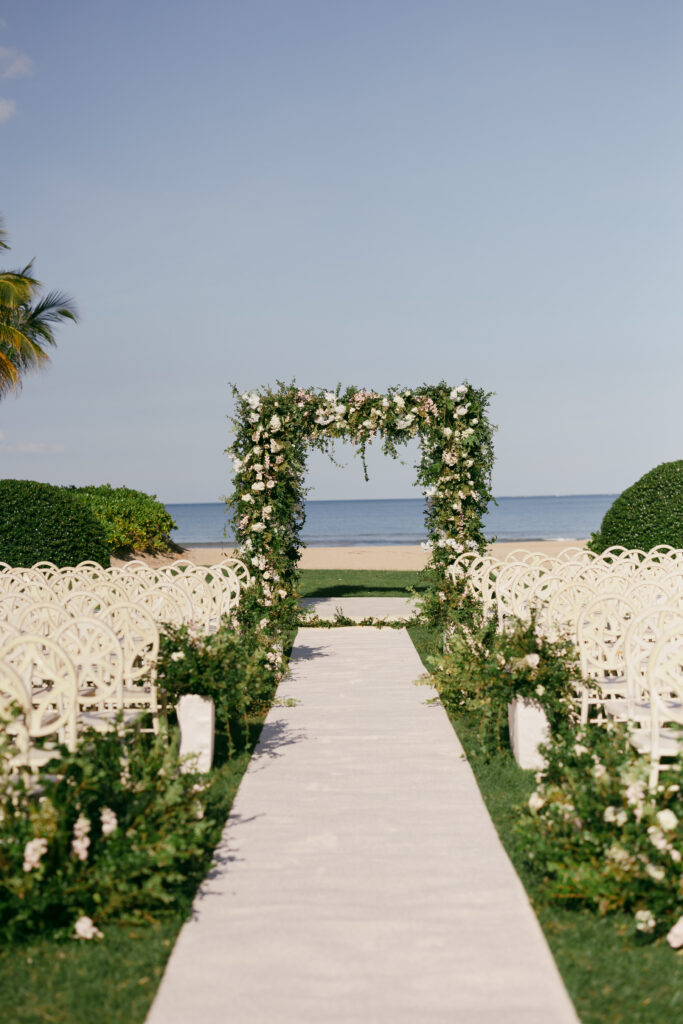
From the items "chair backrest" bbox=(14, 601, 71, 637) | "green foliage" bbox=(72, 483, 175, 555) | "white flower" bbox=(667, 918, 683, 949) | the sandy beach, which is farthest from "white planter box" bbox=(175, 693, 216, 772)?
the sandy beach

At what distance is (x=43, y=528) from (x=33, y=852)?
34.2ft

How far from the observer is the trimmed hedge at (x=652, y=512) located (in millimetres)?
12828

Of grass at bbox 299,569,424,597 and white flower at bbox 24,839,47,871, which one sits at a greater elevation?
white flower at bbox 24,839,47,871

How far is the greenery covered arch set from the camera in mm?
11047

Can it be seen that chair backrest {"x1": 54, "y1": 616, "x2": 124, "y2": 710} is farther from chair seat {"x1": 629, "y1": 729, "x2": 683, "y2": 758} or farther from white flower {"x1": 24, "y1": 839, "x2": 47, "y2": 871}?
chair seat {"x1": 629, "y1": 729, "x2": 683, "y2": 758}

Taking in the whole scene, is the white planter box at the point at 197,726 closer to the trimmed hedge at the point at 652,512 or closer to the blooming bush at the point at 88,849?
the blooming bush at the point at 88,849

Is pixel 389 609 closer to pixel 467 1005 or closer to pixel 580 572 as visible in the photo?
pixel 580 572

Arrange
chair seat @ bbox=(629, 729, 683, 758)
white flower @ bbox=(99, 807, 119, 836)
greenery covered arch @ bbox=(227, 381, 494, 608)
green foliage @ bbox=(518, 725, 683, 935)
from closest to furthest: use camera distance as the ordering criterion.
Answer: green foliage @ bbox=(518, 725, 683, 935), white flower @ bbox=(99, 807, 119, 836), chair seat @ bbox=(629, 729, 683, 758), greenery covered arch @ bbox=(227, 381, 494, 608)

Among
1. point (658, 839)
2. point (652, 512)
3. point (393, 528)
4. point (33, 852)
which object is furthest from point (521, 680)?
point (393, 528)

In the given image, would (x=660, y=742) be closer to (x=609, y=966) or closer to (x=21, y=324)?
(x=609, y=966)

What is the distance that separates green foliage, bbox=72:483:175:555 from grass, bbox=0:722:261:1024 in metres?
18.9

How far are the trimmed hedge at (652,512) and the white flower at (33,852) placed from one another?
11.2 meters

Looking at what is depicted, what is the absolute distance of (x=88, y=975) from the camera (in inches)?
122

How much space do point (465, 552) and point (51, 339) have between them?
46.5ft
